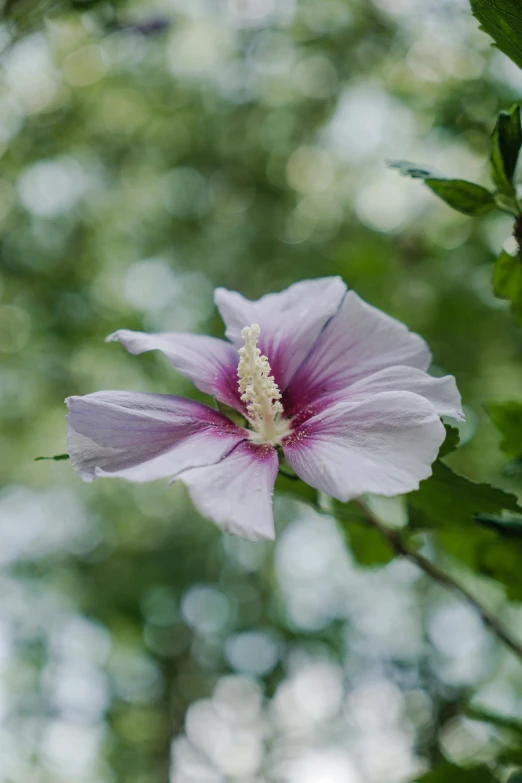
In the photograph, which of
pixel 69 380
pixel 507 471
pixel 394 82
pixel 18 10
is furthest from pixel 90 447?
pixel 69 380

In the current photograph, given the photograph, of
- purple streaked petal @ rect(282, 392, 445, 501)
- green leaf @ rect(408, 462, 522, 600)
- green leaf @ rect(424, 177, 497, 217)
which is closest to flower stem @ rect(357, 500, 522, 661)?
green leaf @ rect(408, 462, 522, 600)

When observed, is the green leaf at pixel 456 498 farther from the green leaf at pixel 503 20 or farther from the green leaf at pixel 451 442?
the green leaf at pixel 503 20

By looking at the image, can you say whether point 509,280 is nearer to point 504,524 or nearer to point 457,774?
point 504,524

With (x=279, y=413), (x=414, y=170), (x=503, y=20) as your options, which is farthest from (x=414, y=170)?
(x=279, y=413)

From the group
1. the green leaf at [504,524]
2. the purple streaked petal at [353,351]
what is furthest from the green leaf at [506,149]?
the green leaf at [504,524]

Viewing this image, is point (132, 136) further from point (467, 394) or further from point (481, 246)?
point (467, 394)
